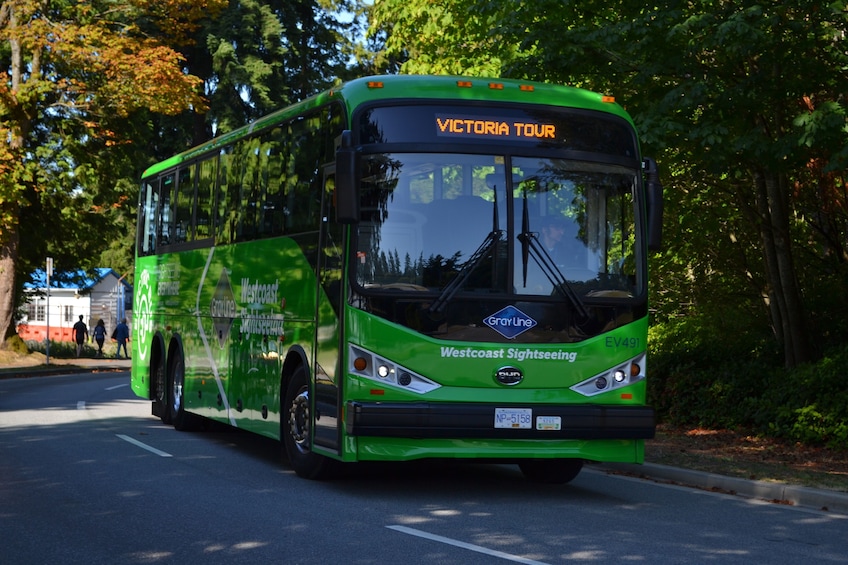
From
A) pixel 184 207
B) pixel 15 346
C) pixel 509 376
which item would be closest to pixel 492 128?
pixel 509 376

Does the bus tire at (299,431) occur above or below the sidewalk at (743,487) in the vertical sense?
above

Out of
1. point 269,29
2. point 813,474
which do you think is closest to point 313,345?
point 813,474

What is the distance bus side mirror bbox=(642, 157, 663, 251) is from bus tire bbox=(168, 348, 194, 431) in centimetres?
829

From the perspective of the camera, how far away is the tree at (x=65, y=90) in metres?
37.7

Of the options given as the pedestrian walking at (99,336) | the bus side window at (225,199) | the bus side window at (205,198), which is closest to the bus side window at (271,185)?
the bus side window at (225,199)

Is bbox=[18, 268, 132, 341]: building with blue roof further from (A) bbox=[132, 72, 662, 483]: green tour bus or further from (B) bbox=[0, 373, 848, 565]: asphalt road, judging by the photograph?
(A) bbox=[132, 72, 662, 483]: green tour bus

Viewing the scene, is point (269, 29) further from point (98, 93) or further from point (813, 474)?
point (813, 474)

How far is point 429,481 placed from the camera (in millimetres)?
13156

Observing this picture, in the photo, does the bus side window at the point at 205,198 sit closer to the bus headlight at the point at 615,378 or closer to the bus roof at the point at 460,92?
the bus roof at the point at 460,92

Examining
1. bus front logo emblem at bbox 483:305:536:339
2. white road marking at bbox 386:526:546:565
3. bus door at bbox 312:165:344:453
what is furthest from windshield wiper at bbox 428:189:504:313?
white road marking at bbox 386:526:546:565

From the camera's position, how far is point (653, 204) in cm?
1214

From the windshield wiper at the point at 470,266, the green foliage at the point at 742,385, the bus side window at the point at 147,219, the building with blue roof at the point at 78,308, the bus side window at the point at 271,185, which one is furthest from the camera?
the building with blue roof at the point at 78,308

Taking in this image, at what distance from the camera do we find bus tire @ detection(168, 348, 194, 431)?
Answer: 60.2ft

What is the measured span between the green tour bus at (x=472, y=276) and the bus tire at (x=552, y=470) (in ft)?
0.29
